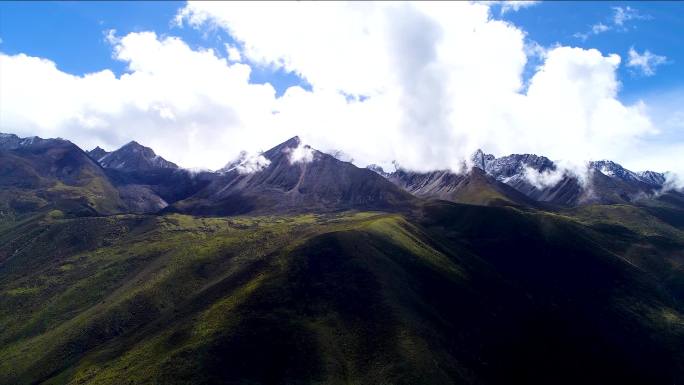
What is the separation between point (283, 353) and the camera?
198375 millimetres

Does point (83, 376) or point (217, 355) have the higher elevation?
point (217, 355)

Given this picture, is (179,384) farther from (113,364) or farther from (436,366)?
(436,366)

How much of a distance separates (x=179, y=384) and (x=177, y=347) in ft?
76.9

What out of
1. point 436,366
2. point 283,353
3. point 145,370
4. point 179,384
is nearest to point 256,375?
point 283,353

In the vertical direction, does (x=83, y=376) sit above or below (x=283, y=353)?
below

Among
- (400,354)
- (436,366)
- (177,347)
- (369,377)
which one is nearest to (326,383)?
(369,377)

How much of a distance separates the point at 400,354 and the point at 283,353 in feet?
146

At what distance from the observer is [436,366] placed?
196875 mm

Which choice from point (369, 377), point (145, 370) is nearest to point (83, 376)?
point (145, 370)

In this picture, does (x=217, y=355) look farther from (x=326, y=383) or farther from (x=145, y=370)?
(x=326, y=383)

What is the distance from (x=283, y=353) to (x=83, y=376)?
7578cm

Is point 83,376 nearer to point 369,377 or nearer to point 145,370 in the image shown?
point 145,370

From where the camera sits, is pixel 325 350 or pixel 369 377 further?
pixel 325 350

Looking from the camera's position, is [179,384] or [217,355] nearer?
[179,384]
